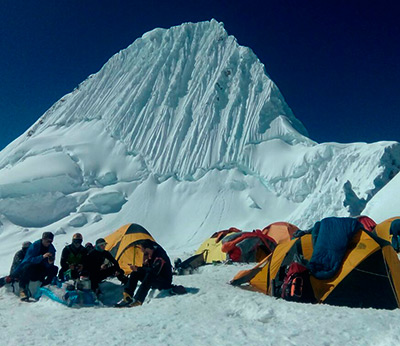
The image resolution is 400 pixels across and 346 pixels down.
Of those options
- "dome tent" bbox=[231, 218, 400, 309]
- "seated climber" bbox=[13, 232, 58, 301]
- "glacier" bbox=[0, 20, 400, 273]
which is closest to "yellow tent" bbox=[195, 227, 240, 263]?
"dome tent" bbox=[231, 218, 400, 309]

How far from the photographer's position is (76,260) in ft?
23.3

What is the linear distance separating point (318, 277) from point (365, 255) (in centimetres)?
78

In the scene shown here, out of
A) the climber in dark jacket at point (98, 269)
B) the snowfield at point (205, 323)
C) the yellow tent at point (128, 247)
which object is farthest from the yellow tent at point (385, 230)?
the climber in dark jacket at point (98, 269)

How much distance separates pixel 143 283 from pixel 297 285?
236 centimetres

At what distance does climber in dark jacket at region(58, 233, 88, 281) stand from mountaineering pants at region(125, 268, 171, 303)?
107 cm

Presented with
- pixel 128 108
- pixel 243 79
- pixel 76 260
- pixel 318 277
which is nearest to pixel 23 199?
pixel 128 108

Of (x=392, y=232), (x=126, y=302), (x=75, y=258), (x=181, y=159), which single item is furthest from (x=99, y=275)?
(x=181, y=159)

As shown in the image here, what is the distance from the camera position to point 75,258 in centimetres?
714

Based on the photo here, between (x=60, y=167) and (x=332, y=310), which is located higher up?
(x=60, y=167)

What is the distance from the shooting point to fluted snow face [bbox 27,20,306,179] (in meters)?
40.8

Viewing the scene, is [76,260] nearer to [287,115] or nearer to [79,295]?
[79,295]

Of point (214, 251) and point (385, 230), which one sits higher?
point (385, 230)

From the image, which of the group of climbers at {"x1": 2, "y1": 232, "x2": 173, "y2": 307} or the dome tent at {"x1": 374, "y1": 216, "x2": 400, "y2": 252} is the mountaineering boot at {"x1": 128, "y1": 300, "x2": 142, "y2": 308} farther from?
the dome tent at {"x1": 374, "y1": 216, "x2": 400, "y2": 252}

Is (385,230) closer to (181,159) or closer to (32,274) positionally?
(32,274)
